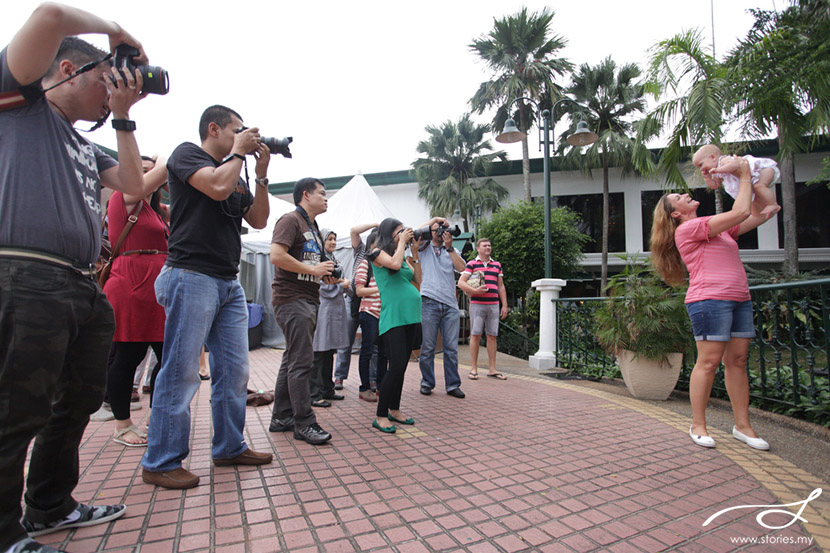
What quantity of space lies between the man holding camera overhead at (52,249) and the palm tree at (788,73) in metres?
9.52

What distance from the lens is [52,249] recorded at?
5.00 feet

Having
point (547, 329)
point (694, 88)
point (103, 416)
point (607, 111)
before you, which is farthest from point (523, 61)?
point (103, 416)

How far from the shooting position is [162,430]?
7.25 feet

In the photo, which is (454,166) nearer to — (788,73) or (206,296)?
(788,73)

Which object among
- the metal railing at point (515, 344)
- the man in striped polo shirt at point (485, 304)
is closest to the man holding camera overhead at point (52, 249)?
the man in striped polo shirt at point (485, 304)

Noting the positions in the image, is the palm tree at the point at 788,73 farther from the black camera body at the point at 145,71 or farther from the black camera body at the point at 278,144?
the black camera body at the point at 145,71

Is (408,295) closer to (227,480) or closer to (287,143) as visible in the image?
(287,143)

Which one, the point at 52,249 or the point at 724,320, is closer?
the point at 52,249

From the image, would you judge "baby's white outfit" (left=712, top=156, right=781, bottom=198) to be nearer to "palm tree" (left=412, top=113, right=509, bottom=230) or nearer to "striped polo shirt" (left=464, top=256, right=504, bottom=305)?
"striped polo shirt" (left=464, top=256, right=504, bottom=305)

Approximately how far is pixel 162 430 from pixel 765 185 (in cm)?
404

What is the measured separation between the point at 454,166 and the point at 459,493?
842 inches

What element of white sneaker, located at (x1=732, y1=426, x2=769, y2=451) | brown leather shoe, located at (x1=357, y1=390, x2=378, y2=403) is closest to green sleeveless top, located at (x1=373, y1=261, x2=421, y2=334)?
brown leather shoe, located at (x1=357, y1=390, x2=378, y2=403)

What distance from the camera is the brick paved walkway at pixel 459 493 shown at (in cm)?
183

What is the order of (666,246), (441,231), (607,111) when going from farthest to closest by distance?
(607,111) → (441,231) → (666,246)
